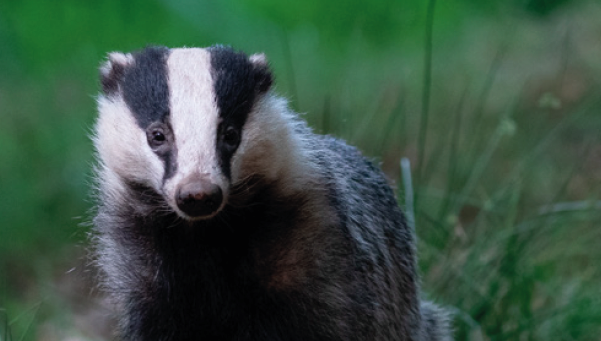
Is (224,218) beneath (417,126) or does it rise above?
above

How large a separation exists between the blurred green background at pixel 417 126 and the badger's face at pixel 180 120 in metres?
1.18

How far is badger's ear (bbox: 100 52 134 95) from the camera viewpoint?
10.4 feet

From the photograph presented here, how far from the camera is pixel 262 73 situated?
126 inches

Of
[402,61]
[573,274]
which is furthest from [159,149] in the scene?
[402,61]

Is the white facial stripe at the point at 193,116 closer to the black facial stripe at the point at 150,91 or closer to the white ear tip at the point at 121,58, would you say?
the black facial stripe at the point at 150,91

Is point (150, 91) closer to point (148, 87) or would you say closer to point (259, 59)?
point (148, 87)

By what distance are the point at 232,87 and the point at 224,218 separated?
1.33 ft

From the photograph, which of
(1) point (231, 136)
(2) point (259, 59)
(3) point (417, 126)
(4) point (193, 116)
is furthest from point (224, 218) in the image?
(3) point (417, 126)

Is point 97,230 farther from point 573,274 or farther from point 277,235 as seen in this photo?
point 573,274

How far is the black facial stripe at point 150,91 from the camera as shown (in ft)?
9.42

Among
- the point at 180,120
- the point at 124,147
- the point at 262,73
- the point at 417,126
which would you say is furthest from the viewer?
the point at 417,126

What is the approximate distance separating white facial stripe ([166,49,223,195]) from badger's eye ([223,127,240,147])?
2.5 inches

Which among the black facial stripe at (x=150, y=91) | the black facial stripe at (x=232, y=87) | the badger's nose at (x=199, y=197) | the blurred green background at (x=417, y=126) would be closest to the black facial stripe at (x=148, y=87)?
the black facial stripe at (x=150, y=91)

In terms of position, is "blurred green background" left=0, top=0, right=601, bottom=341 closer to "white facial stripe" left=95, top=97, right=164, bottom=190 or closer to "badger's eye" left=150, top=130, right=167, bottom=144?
"white facial stripe" left=95, top=97, right=164, bottom=190
